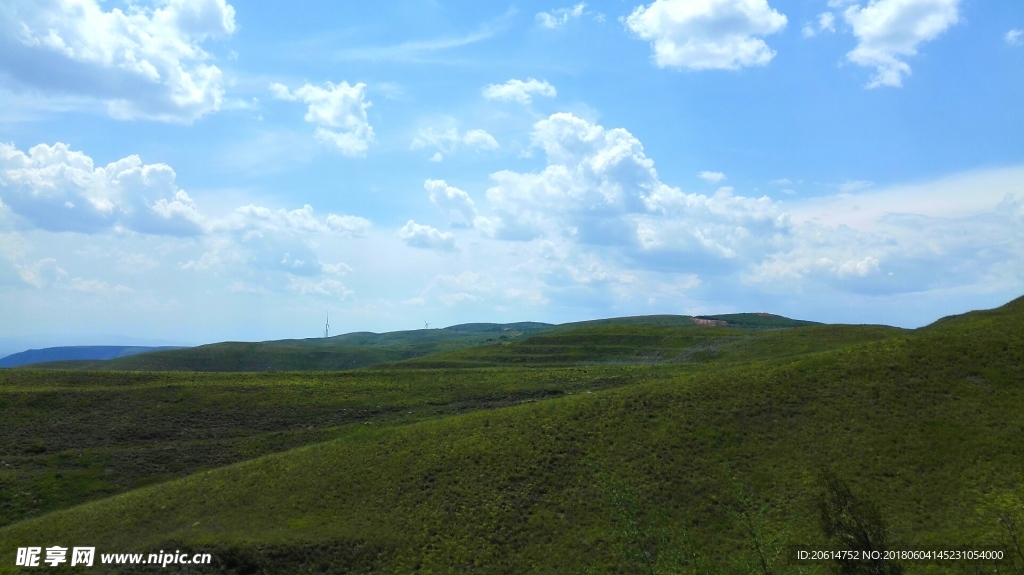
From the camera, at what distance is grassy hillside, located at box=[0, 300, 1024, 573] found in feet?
104

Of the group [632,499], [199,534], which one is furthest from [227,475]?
[632,499]

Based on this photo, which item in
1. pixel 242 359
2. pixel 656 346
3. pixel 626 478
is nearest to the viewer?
pixel 626 478

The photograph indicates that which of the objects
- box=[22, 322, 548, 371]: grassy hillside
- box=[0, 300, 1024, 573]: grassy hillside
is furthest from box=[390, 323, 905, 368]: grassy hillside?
box=[22, 322, 548, 371]: grassy hillside

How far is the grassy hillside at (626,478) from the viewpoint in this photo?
104ft

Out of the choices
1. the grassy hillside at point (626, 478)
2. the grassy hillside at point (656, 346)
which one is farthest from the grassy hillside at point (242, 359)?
the grassy hillside at point (626, 478)

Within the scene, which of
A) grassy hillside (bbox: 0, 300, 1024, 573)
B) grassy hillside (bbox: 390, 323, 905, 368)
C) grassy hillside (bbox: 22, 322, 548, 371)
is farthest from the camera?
grassy hillside (bbox: 22, 322, 548, 371)

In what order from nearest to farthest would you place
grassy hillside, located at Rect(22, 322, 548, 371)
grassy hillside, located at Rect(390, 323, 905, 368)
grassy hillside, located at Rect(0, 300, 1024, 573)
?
grassy hillside, located at Rect(0, 300, 1024, 573), grassy hillside, located at Rect(390, 323, 905, 368), grassy hillside, located at Rect(22, 322, 548, 371)

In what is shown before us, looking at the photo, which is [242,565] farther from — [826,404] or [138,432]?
[826,404]

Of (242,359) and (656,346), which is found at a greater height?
(656,346)

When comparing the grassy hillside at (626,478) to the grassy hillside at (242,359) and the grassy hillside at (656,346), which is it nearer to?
the grassy hillside at (656,346)

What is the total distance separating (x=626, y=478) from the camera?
123 ft

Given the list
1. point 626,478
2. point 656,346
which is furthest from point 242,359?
point 626,478

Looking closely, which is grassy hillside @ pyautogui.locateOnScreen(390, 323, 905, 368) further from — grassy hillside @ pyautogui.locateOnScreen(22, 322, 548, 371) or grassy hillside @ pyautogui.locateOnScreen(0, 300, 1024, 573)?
grassy hillside @ pyautogui.locateOnScreen(22, 322, 548, 371)

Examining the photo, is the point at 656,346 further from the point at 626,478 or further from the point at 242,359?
the point at 242,359
